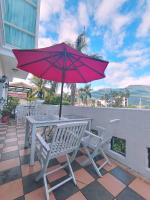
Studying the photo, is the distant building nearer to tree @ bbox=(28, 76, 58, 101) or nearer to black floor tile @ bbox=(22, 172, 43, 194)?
tree @ bbox=(28, 76, 58, 101)

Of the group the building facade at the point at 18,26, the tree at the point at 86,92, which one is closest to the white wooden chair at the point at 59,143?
the building facade at the point at 18,26

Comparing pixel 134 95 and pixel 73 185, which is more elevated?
pixel 134 95

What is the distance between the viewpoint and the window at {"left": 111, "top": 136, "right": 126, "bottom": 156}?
2.64m

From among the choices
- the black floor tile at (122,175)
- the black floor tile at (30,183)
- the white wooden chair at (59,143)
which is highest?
the white wooden chair at (59,143)

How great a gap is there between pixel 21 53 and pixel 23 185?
2226 mm

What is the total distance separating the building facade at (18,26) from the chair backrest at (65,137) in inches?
200

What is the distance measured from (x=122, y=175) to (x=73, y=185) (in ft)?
2.99

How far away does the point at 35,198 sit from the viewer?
1.51 meters

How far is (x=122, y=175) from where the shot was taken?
84.7 inches

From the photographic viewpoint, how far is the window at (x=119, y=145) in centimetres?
264

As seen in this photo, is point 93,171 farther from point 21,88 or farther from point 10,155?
point 21,88

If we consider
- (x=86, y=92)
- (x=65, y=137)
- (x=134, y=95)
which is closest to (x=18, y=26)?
(x=65, y=137)

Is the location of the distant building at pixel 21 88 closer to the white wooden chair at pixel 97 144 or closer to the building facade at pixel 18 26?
the building facade at pixel 18 26

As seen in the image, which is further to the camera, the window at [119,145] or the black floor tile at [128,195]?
the window at [119,145]
